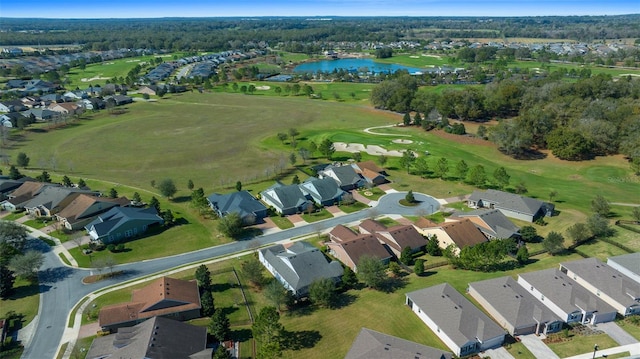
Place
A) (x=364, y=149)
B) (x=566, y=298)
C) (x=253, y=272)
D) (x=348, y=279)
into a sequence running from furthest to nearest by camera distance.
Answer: (x=364, y=149)
(x=348, y=279)
(x=253, y=272)
(x=566, y=298)

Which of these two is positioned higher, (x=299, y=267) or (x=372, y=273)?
(x=372, y=273)

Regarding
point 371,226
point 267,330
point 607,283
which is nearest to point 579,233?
→ point 607,283

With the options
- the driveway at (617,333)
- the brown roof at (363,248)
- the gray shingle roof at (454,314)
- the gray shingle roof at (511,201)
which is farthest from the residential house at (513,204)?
the gray shingle roof at (454,314)

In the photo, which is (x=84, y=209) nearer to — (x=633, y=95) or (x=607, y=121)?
(x=607, y=121)

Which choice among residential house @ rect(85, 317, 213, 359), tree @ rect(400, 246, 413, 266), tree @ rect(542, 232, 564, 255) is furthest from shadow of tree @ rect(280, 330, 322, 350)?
tree @ rect(542, 232, 564, 255)

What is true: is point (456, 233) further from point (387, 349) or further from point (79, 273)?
point (79, 273)

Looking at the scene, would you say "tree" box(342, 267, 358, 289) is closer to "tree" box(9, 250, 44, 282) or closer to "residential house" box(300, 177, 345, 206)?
"residential house" box(300, 177, 345, 206)
